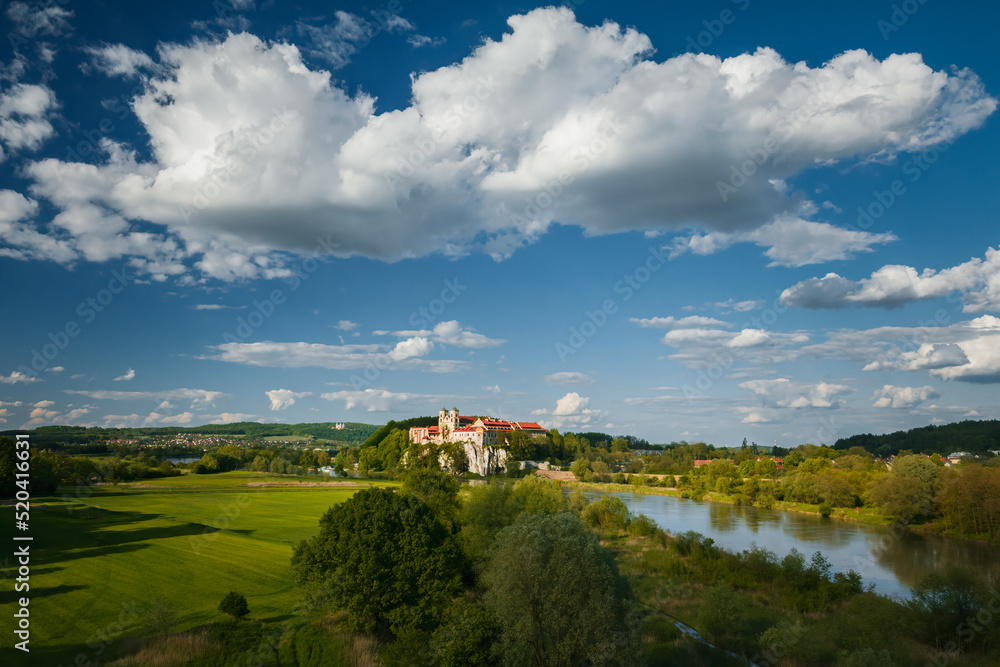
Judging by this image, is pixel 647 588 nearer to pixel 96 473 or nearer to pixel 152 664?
pixel 152 664

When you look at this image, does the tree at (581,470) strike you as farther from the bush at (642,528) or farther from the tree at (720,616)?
the tree at (720,616)

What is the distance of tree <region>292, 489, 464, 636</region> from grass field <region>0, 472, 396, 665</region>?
2387 millimetres

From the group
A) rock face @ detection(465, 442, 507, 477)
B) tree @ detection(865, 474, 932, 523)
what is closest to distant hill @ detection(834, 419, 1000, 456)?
tree @ detection(865, 474, 932, 523)

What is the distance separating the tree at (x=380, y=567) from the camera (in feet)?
62.3

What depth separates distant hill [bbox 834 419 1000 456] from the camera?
378 ft

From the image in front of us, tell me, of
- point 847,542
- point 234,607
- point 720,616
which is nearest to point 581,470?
point 847,542

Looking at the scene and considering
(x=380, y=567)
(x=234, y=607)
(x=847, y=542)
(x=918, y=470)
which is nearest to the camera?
(x=234, y=607)

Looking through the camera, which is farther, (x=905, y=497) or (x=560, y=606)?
(x=905, y=497)

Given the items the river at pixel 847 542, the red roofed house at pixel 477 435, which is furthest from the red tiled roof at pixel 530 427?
the river at pixel 847 542

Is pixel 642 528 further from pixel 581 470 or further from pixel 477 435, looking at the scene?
pixel 477 435

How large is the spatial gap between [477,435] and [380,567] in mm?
97121

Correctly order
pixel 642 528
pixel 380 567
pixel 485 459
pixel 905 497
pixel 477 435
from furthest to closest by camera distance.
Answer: pixel 477 435 → pixel 485 459 → pixel 905 497 → pixel 642 528 → pixel 380 567

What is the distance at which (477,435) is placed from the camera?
116 meters

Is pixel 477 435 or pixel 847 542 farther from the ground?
pixel 477 435
